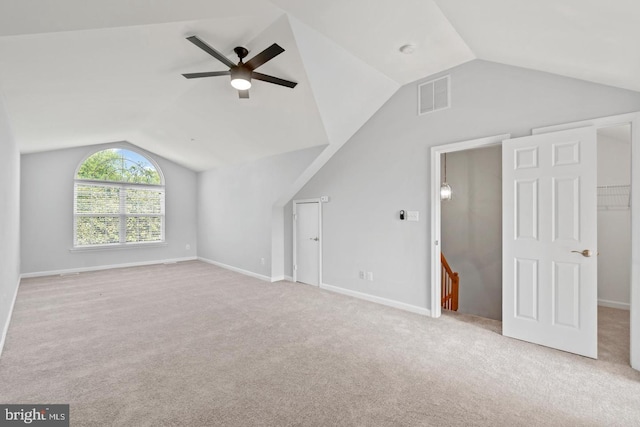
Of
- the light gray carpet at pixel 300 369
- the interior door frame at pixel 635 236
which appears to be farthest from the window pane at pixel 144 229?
the interior door frame at pixel 635 236

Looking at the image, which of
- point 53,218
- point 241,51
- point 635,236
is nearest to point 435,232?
point 635,236

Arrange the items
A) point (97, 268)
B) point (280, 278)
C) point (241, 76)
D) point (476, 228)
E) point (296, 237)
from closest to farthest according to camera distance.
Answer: point (241, 76)
point (476, 228)
point (296, 237)
point (280, 278)
point (97, 268)

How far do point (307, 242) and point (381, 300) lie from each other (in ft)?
5.96

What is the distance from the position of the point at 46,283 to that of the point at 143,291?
227cm

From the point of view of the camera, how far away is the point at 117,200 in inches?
294

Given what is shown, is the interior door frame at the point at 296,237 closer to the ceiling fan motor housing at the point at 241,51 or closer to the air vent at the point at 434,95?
the air vent at the point at 434,95

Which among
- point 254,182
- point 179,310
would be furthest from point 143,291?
point 254,182

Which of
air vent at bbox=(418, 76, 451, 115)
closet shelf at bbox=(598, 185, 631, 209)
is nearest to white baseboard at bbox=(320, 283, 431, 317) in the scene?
air vent at bbox=(418, 76, 451, 115)

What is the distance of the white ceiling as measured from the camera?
2.12 metres

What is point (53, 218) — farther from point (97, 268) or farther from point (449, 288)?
point (449, 288)

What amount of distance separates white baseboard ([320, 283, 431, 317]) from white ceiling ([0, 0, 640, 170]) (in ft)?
8.05

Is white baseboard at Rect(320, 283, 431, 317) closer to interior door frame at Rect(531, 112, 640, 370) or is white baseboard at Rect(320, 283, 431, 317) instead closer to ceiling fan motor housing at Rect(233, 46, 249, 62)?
interior door frame at Rect(531, 112, 640, 370)

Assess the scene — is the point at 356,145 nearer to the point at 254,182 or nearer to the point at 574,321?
the point at 254,182

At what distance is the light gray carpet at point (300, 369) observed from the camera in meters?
2.00
